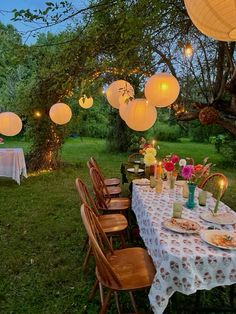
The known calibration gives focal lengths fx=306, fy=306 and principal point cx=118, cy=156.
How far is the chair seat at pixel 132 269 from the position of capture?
1918 mm

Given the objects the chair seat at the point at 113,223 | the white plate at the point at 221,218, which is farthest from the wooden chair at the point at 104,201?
the white plate at the point at 221,218

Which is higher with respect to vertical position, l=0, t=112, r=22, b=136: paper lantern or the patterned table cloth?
l=0, t=112, r=22, b=136: paper lantern

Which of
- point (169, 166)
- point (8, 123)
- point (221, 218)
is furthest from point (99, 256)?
point (8, 123)

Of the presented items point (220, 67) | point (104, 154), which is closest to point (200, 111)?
point (220, 67)

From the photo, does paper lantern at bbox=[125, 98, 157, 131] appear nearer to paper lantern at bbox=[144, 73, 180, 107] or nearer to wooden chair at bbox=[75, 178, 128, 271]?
paper lantern at bbox=[144, 73, 180, 107]

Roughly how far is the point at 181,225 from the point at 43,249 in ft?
6.19

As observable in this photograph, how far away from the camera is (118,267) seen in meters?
2.15

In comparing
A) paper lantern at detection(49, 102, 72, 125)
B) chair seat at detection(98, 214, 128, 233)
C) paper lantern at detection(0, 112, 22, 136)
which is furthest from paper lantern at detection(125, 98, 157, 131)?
paper lantern at detection(0, 112, 22, 136)

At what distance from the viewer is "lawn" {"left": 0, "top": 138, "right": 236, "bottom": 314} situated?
2.50 metres

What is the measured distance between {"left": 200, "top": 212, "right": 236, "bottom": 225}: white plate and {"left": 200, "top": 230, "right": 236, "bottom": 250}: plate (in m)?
0.19

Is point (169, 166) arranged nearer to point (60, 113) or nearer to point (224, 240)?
point (224, 240)

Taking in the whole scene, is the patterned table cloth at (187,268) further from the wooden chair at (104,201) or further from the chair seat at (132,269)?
the wooden chair at (104,201)

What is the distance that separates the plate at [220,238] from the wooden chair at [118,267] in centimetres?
43

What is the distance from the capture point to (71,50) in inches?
152
